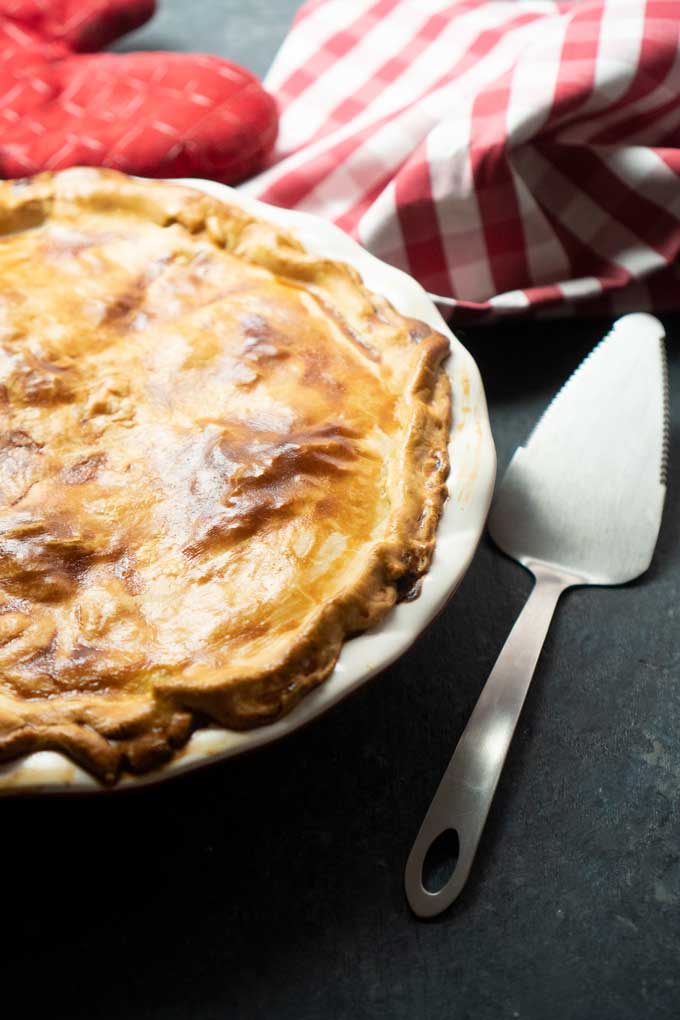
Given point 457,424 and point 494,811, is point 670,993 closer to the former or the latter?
point 494,811

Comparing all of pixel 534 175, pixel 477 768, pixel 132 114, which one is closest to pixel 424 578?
pixel 477 768

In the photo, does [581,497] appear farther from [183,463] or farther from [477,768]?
[183,463]

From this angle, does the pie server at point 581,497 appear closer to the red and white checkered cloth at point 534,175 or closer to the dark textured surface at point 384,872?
the dark textured surface at point 384,872

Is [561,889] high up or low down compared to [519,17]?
down

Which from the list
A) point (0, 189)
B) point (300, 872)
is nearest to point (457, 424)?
point (300, 872)

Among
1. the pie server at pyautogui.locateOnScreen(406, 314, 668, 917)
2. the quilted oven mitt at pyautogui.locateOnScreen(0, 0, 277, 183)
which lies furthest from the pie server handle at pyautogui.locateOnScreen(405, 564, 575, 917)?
the quilted oven mitt at pyautogui.locateOnScreen(0, 0, 277, 183)

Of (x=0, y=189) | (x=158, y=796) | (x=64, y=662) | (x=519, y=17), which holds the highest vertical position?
(x=519, y=17)

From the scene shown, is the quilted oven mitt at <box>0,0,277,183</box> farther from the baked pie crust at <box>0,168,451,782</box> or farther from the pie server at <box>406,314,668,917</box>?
the pie server at <box>406,314,668,917</box>
